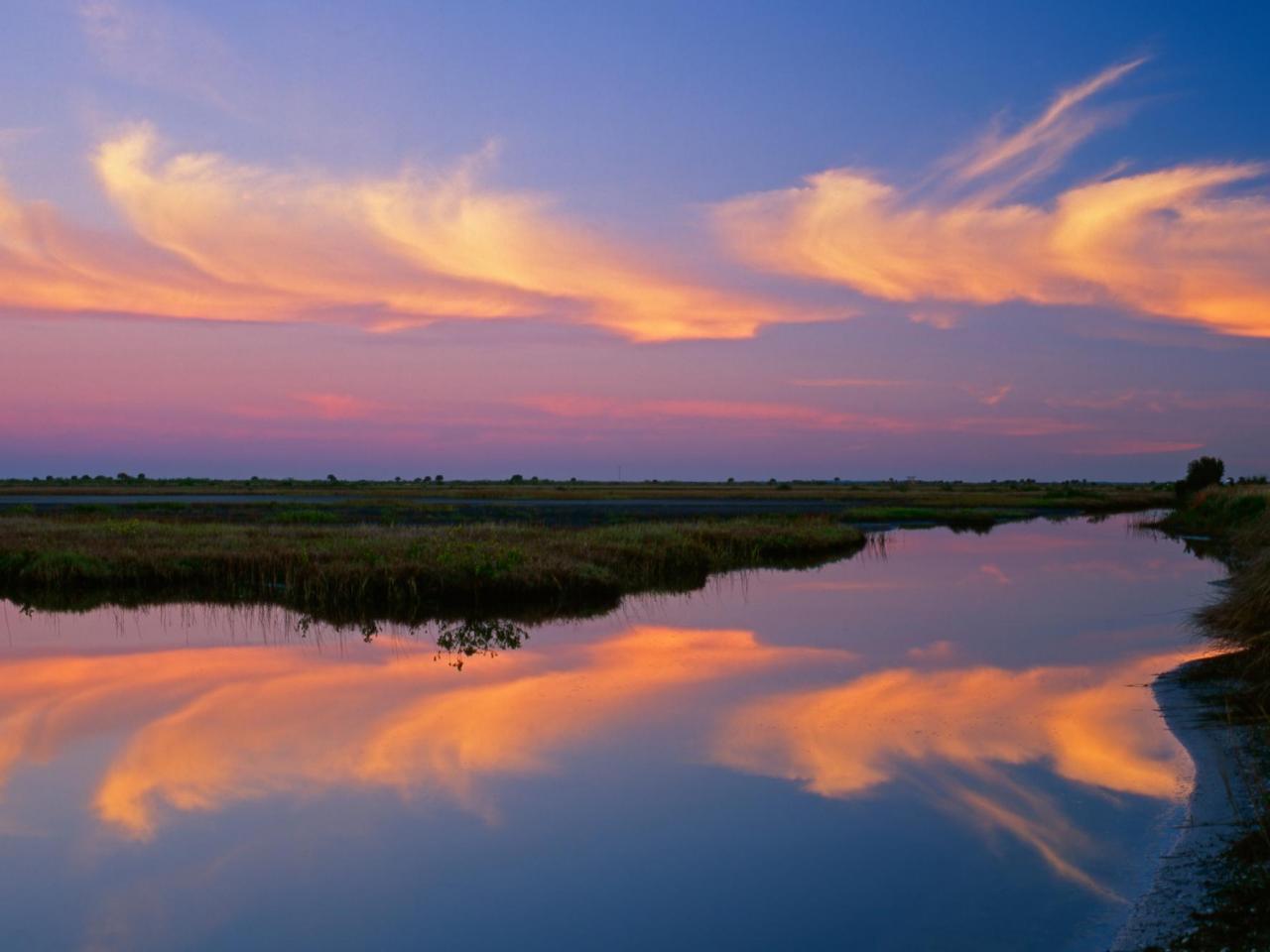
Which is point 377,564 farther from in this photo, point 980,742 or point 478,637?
point 980,742

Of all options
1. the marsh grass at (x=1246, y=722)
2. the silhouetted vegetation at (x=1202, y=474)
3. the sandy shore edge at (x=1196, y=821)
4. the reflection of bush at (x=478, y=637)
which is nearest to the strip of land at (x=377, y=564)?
the reflection of bush at (x=478, y=637)

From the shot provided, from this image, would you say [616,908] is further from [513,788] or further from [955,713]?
[955,713]

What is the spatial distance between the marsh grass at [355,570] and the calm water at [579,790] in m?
3.40

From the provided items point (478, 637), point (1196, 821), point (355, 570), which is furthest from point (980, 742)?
point (355, 570)

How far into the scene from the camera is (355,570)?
2545cm

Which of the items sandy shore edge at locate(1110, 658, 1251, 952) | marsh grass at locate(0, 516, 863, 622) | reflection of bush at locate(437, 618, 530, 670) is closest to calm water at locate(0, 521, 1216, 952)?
Answer: sandy shore edge at locate(1110, 658, 1251, 952)

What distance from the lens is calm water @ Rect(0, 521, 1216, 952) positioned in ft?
26.7

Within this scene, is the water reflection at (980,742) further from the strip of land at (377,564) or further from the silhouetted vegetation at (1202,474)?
the silhouetted vegetation at (1202,474)

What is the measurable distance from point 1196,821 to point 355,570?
2037 cm

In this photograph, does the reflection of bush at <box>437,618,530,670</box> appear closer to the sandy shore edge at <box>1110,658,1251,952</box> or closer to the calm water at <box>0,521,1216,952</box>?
the calm water at <box>0,521,1216,952</box>

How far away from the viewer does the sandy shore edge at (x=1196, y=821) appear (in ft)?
24.1

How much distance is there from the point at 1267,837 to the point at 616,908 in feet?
16.6

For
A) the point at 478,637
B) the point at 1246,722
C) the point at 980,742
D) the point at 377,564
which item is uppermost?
the point at 377,564

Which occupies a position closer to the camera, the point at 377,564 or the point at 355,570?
the point at 355,570
